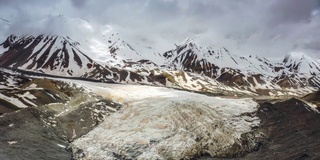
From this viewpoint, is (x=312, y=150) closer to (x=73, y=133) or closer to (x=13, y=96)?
(x=73, y=133)

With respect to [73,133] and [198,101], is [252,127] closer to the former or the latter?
[198,101]

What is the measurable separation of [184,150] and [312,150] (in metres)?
15.5

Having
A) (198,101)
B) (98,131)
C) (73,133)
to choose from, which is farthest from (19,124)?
(198,101)

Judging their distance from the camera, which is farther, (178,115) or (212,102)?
(212,102)

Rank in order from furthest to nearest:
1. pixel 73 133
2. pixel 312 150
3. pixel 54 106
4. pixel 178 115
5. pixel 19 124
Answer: pixel 54 106, pixel 178 115, pixel 73 133, pixel 19 124, pixel 312 150

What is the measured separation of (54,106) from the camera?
6119cm

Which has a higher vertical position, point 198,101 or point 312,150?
point 198,101

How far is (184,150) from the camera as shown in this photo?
155 ft

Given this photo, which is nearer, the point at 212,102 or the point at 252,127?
the point at 252,127

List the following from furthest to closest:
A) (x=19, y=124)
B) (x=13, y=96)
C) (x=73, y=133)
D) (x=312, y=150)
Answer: (x=13, y=96) → (x=73, y=133) → (x=19, y=124) → (x=312, y=150)

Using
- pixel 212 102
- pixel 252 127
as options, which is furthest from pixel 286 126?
pixel 212 102

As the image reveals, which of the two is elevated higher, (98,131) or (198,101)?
(198,101)

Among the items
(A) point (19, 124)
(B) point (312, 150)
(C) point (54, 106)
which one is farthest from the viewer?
(C) point (54, 106)

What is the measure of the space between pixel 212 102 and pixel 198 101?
266 cm
